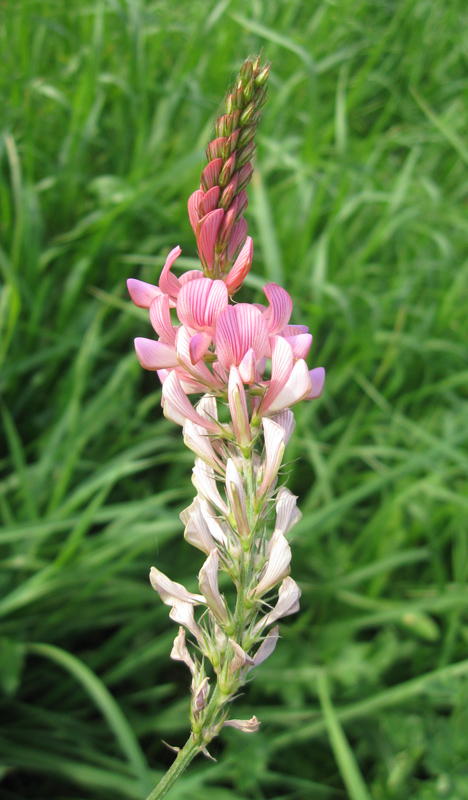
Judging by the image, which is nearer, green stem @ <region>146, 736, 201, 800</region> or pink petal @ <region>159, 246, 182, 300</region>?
green stem @ <region>146, 736, 201, 800</region>

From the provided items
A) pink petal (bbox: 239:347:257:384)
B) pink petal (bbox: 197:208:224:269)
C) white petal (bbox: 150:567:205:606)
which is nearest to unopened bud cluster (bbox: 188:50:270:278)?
pink petal (bbox: 197:208:224:269)

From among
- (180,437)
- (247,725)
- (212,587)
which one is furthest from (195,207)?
(180,437)

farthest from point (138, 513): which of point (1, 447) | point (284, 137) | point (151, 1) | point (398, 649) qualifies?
point (151, 1)

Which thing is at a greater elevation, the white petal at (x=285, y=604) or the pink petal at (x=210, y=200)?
the pink petal at (x=210, y=200)

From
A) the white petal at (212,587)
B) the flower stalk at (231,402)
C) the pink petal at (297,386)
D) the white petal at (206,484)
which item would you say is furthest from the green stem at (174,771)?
the pink petal at (297,386)

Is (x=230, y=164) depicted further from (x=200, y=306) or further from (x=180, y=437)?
(x=180, y=437)

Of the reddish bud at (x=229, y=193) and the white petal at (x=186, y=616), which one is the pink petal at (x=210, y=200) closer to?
the reddish bud at (x=229, y=193)

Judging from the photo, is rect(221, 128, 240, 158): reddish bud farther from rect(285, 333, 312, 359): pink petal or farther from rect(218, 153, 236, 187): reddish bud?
rect(285, 333, 312, 359): pink petal
